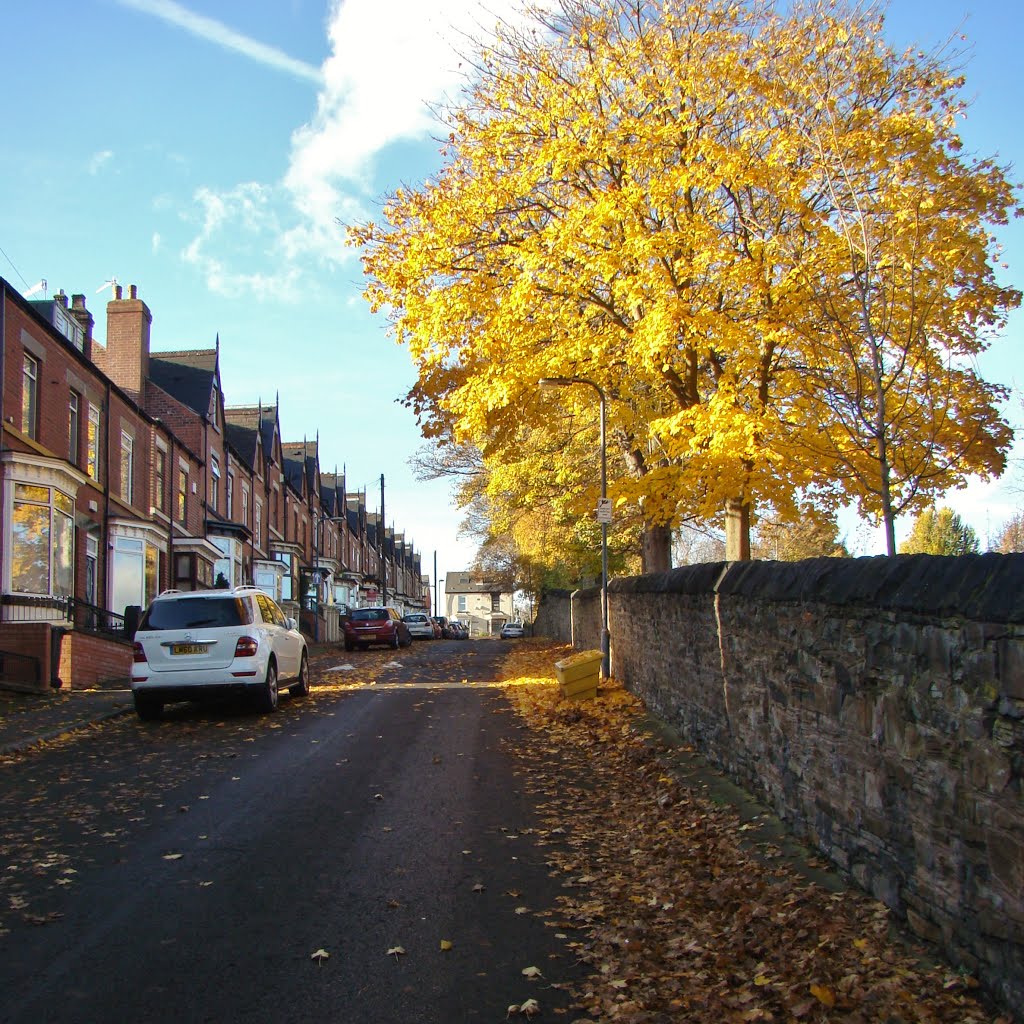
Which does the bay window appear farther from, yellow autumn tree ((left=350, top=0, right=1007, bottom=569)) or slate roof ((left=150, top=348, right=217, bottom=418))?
slate roof ((left=150, top=348, right=217, bottom=418))

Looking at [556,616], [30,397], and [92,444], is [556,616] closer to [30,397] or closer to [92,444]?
[92,444]

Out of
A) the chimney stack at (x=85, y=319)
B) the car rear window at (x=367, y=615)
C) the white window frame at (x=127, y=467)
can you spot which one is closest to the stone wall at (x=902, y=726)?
the white window frame at (x=127, y=467)

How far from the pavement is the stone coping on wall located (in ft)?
29.2

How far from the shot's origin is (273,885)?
19.0 feet

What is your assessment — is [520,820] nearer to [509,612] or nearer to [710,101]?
[710,101]

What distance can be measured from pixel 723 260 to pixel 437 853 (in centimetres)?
1057

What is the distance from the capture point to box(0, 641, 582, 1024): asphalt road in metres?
4.24

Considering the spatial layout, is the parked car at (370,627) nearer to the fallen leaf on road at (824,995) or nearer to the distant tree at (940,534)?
the fallen leaf on road at (824,995)

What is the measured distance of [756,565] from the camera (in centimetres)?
774

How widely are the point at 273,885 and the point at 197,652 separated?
8.35 meters

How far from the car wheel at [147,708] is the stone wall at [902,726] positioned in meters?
8.93

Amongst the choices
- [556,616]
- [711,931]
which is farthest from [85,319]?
[711,931]

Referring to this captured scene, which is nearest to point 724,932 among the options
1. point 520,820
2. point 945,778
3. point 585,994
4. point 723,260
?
point 585,994

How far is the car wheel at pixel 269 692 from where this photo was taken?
14.1 meters
